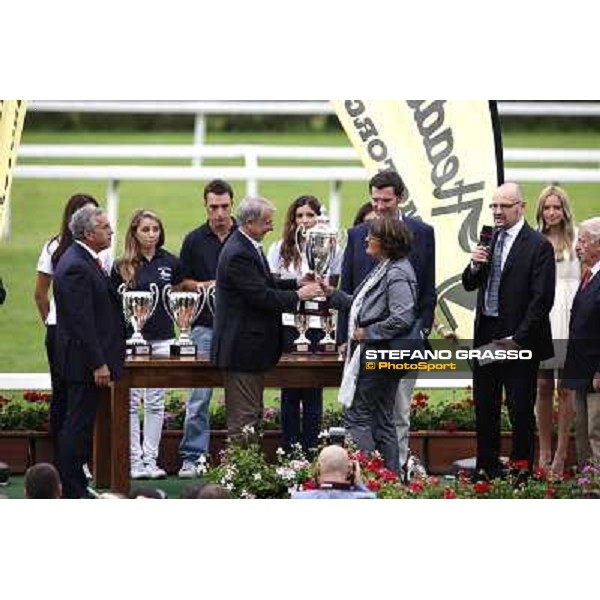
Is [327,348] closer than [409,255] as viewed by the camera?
No

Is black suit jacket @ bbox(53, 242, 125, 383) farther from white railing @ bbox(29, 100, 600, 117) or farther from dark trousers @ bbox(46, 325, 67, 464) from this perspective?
white railing @ bbox(29, 100, 600, 117)

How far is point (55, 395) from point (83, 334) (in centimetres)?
76

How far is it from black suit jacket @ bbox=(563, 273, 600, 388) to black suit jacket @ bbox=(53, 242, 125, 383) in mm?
1827

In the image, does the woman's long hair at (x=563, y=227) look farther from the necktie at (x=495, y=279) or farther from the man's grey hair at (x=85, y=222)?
the man's grey hair at (x=85, y=222)

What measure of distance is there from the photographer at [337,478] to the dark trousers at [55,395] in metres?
1.53

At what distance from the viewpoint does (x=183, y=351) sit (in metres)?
9.65

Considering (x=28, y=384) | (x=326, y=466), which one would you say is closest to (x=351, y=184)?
(x=28, y=384)

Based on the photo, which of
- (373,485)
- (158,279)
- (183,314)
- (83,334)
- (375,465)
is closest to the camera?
(373,485)

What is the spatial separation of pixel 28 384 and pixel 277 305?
1.39 meters

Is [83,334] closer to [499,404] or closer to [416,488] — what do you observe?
[416,488]

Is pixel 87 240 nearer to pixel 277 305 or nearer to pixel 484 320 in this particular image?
pixel 277 305

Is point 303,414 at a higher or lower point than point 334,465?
higher

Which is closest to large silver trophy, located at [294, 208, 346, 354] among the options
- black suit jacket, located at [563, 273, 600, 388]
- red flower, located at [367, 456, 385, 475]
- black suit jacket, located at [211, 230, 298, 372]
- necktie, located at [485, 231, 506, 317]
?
black suit jacket, located at [211, 230, 298, 372]

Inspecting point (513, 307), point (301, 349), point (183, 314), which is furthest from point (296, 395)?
point (513, 307)
